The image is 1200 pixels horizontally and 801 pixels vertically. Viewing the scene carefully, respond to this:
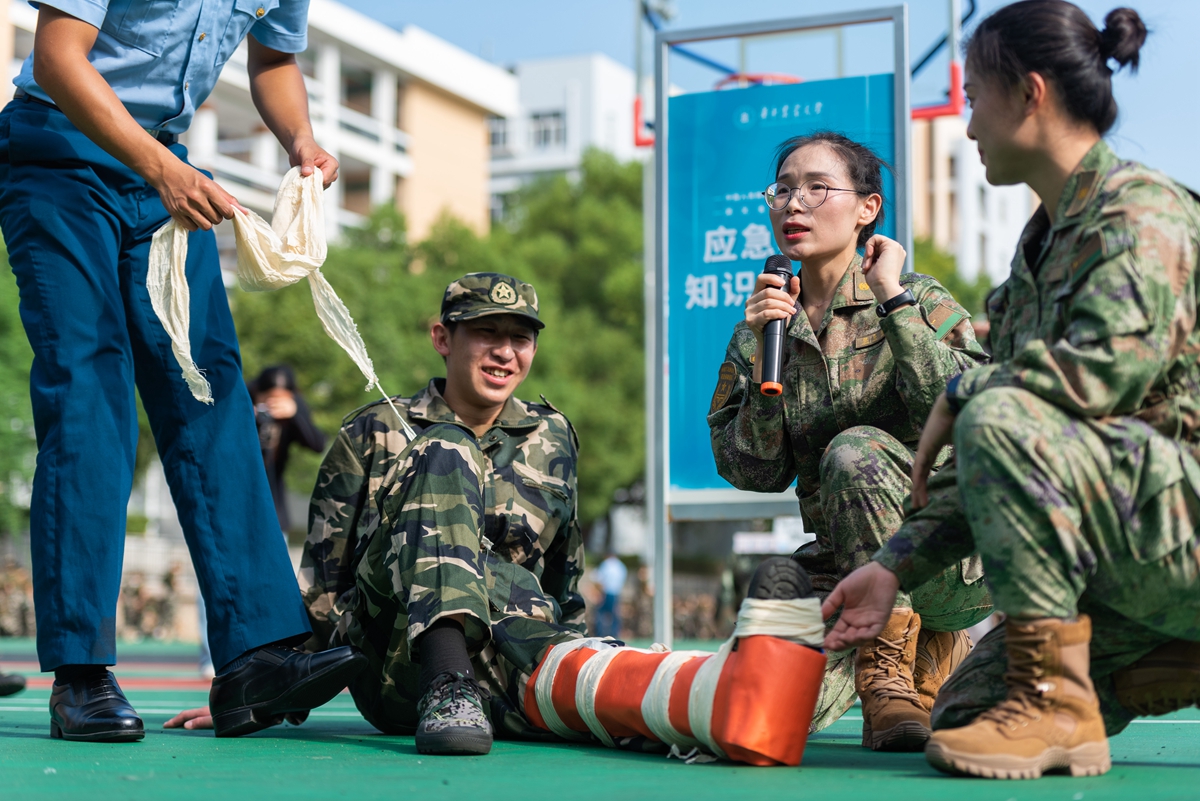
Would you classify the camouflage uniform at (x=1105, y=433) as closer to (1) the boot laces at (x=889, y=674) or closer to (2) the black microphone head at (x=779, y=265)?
(1) the boot laces at (x=889, y=674)

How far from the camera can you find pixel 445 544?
10.7ft

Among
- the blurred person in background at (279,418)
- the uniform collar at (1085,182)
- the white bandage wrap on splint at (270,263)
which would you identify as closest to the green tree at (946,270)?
the blurred person in background at (279,418)

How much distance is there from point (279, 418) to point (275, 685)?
4.76 metres

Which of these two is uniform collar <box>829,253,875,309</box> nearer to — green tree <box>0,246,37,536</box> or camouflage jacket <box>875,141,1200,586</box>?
camouflage jacket <box>875,141,1200,586</box>

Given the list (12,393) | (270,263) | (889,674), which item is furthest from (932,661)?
(12,393)

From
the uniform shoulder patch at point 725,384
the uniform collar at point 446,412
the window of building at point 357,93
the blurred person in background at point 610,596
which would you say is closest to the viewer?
the uniform shoulder patch at point 725,384

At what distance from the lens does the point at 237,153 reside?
48.7 metres

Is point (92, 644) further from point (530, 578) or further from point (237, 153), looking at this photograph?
point (237, 153)

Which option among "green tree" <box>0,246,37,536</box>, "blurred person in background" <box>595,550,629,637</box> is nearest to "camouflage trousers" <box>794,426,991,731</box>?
"blurred person in background" <box>595,550,629,637</box>

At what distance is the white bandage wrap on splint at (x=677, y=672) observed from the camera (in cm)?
263

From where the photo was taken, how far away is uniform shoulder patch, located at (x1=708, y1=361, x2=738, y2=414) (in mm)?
3738

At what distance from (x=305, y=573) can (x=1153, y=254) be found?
249 cm

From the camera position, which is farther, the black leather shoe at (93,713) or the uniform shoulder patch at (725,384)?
the uniform shoulder patch at (725,384)

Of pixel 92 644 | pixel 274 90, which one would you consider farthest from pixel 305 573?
pixel 274 90
